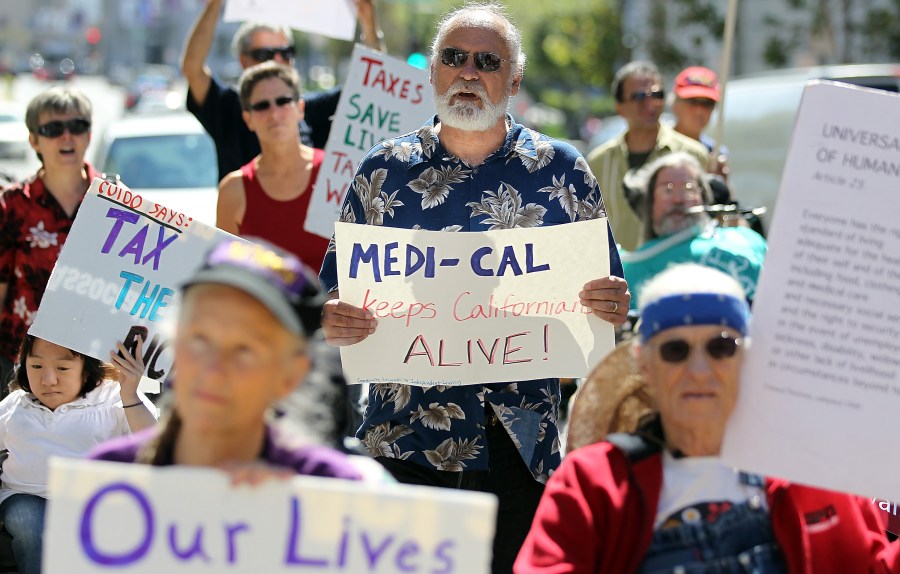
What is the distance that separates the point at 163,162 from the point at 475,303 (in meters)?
6.30

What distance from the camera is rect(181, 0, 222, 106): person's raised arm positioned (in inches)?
277

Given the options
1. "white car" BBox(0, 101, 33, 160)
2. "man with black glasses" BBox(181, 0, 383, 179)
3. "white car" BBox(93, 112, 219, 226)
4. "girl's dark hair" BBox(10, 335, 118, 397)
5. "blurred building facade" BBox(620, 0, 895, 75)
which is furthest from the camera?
"white car" BBox(0, 101, 33, 160)

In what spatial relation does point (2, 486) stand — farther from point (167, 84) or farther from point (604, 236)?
point (167, 84)

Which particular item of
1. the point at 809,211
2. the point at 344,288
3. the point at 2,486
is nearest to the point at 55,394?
the point at 2,486

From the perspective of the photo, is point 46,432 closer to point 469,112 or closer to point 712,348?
point 469,112

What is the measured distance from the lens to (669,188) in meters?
6.54

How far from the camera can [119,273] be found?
4820 millimetres

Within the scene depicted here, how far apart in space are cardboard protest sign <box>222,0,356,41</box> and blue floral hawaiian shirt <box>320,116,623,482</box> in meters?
A: 3.89

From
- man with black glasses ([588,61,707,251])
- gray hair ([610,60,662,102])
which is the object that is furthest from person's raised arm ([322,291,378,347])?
gray hair ([610,60,662,102])

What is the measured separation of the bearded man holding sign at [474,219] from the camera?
407 cm

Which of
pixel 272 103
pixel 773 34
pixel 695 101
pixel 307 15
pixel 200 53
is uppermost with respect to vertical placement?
pixel 773 34

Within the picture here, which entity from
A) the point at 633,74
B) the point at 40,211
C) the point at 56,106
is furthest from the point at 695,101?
the point at 40,211

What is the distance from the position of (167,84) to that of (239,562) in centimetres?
6162

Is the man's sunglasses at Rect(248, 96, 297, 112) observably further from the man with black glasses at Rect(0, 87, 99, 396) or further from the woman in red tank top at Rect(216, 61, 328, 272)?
the man with black glasses at Rect(0, 87, 99, 396)
